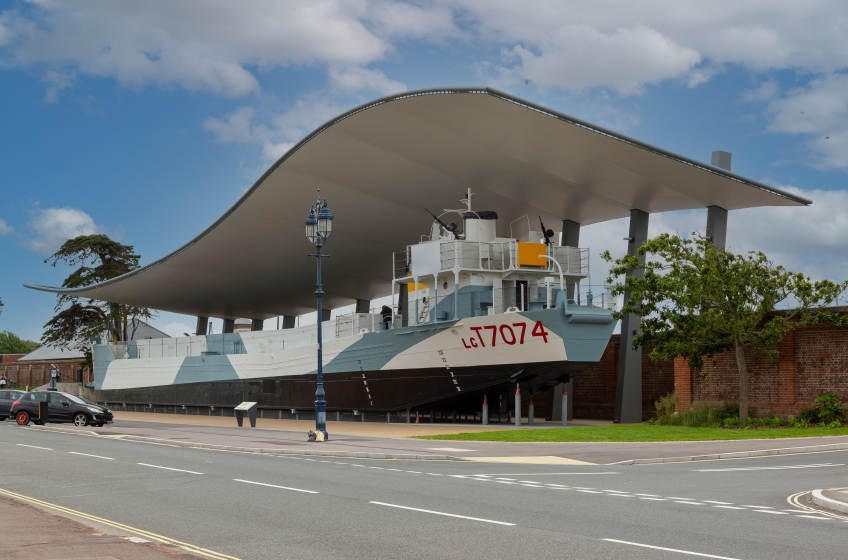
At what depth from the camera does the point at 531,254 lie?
115 feet

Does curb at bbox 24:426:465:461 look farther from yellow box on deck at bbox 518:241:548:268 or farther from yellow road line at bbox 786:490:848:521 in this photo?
yellow box on deck at bbox 518:241:548:268

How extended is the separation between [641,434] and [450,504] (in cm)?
1505

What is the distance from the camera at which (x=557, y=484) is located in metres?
14.8

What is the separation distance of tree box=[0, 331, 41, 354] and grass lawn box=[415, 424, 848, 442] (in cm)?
16540

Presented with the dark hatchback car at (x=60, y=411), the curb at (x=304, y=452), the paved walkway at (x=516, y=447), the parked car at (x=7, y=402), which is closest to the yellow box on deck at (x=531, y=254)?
the paved walkway at (x=516, y=447)

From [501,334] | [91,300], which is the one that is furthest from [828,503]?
[91,300]

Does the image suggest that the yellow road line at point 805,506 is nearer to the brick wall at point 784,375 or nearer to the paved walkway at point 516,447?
the paved walkway at point 516,447

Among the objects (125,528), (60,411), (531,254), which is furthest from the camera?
(60,411)

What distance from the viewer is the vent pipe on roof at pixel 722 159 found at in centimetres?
3300

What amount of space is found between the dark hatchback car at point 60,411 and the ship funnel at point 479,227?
626 inches

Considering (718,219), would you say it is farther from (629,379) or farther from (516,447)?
(516,447)

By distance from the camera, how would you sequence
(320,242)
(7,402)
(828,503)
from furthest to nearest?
(7,402) < (320,242) < (828,503)

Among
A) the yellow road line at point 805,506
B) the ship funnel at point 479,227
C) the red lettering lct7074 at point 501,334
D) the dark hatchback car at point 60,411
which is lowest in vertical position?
the dark hatchback car at point 60,411

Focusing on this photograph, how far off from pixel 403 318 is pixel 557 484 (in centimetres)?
2482
